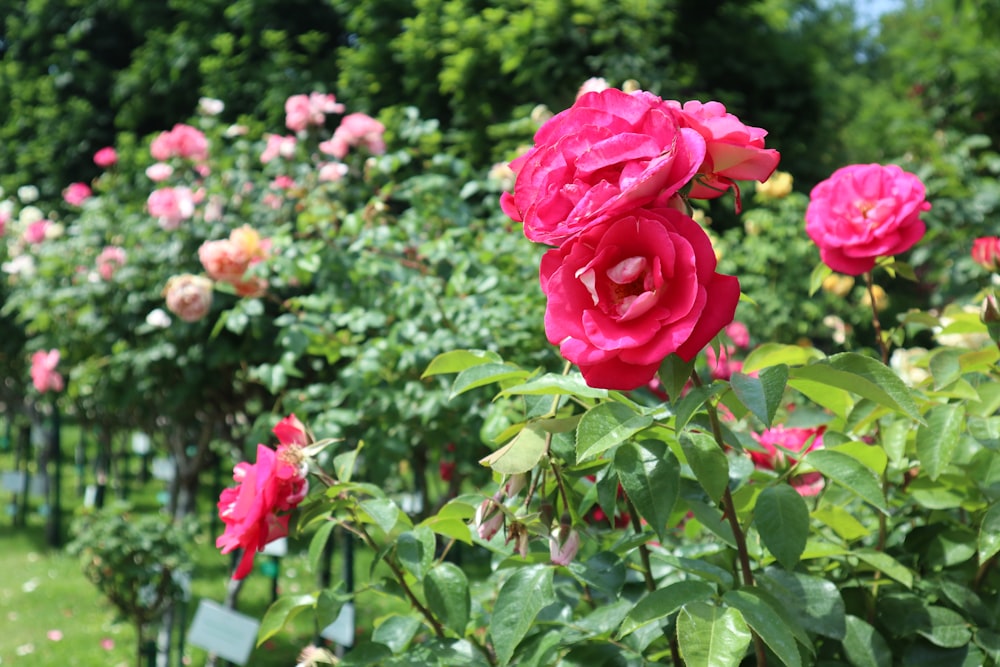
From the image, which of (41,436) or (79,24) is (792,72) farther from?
(79,24)

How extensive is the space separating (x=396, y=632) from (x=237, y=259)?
136 cm

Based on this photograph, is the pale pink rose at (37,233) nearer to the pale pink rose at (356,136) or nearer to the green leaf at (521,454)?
the pale pink rose at (356,136)

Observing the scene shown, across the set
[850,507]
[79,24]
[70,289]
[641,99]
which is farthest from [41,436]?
[641,99]

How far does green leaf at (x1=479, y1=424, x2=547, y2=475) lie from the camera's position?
0.75 meters

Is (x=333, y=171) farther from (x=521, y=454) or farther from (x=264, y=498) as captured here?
(x=521, y=454)

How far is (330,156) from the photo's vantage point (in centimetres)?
308

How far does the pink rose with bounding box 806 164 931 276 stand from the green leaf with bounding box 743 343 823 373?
163 millimetres

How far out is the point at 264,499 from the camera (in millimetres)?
930

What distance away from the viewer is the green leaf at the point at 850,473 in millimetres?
836

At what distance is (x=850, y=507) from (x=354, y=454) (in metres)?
0.69

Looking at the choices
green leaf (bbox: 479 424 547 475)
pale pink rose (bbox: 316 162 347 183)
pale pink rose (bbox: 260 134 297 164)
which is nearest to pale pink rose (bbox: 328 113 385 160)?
pale pink rose (bbox: 316 162 347 183)

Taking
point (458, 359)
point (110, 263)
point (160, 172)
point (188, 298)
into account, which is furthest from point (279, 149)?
point (458, 359)

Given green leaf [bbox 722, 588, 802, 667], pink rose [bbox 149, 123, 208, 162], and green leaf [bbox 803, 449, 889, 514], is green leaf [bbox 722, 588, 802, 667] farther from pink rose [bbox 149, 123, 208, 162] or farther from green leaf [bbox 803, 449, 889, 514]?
pink rose [bbox 149, 123, 208, 162]

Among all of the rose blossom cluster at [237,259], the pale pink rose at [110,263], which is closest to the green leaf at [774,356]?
the rose blossom cluster at [237,259]
